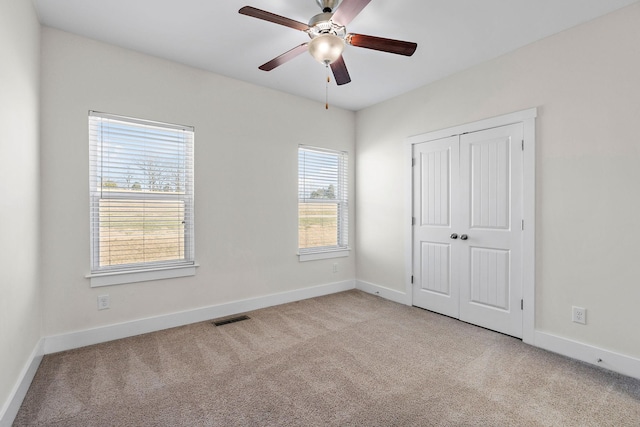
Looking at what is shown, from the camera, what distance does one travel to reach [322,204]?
14.5 feet

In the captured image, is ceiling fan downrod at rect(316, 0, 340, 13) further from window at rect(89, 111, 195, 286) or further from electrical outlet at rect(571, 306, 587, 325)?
electrical outlet at rect(571, 306, 587, 325)

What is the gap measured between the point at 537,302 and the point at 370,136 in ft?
9.24

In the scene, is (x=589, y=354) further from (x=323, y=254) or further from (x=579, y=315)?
(x=323, y=254)

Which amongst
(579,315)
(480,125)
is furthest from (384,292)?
(480,125)

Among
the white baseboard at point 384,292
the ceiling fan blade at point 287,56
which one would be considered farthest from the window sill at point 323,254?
the ceiling fan blade at point 287,56

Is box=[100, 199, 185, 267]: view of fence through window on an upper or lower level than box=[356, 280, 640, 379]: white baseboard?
upper

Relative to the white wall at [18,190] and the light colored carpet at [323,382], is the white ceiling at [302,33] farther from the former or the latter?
the light colored carpet at [323,382]

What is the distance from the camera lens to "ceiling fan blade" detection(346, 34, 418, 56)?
2.08 metres

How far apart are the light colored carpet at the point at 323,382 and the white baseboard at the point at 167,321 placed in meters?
0.10

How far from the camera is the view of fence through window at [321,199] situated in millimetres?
4211

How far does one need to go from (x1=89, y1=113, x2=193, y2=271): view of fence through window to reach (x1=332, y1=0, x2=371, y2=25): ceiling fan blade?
2009 mm

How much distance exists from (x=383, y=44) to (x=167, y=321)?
3.16 metres

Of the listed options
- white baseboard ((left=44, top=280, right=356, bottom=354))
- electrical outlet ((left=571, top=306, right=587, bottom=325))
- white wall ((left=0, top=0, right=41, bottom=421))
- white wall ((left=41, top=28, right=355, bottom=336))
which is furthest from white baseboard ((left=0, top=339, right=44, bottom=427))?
electrical outlet ((left=571, top=306, right=587, bottom=325))

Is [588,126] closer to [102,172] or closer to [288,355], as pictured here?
[288,355]
